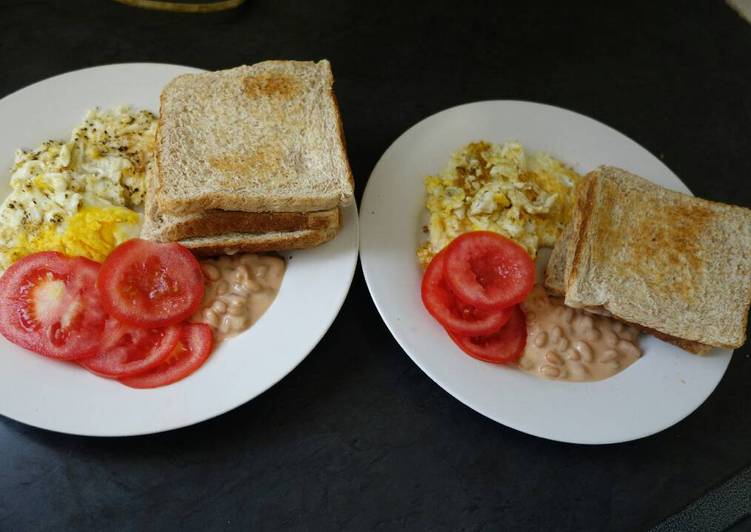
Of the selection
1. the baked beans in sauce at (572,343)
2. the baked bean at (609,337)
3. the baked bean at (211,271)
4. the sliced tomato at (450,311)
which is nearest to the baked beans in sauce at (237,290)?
the baked bean at (211,271)

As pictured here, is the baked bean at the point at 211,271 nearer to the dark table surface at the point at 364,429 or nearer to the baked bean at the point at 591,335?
the dark table surface at the point at 364,429

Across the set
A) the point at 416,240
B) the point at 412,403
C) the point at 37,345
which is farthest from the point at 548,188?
the point at 37,345

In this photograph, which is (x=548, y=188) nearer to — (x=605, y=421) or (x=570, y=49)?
(x=605, y=421)

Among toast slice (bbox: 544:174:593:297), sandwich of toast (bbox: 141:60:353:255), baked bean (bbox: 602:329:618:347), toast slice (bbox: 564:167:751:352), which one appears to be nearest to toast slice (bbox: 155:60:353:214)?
sandwich of toast (bbox: 141:60:353:255)

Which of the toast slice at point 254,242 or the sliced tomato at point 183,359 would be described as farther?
the toast slice at point 254,242

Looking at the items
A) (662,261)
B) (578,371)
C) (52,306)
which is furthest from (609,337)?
(52,306)

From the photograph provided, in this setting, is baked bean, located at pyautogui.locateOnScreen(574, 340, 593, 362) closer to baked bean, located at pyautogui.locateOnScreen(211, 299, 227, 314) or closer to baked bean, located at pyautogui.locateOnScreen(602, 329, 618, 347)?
baked bean, located at pyautogui.locateOnScreen(602, 329, 618, 347)

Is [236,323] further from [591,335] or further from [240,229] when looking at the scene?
[591,335]
